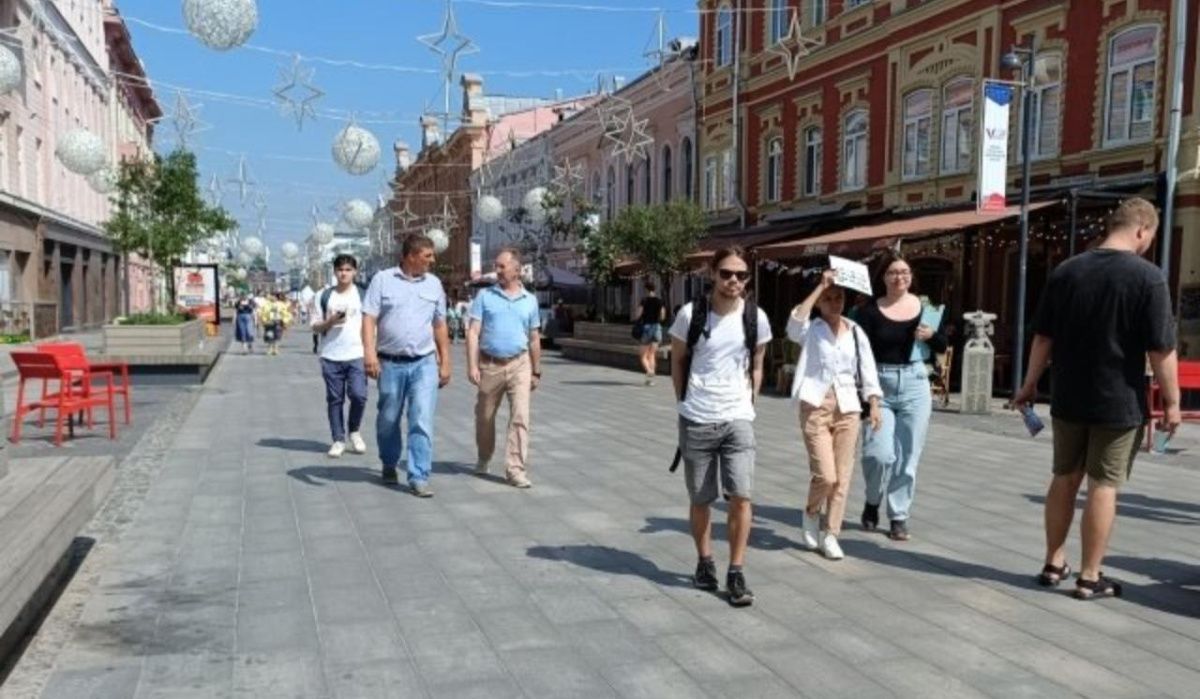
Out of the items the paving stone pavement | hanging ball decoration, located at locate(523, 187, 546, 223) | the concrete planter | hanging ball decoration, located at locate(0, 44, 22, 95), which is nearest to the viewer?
the paving stone pavement

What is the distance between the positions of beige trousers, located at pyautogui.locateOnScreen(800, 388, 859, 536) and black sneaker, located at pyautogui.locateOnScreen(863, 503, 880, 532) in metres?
0.60

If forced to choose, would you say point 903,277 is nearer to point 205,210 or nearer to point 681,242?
point 681,242

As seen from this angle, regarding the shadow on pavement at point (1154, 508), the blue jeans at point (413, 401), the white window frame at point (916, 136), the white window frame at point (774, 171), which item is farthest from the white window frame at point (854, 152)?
the blue jeans at point (413, 401)

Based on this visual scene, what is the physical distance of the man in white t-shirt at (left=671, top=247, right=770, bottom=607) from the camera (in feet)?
14.3

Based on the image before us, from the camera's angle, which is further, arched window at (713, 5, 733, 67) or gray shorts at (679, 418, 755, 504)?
arched window at (713, 5, 733, 67)

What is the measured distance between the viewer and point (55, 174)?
1319 inches

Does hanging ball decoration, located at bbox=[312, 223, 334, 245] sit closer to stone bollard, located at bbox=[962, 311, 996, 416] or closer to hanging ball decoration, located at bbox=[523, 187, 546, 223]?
hanging ball decoration, located at bbox=[523, 187, 546, 223]

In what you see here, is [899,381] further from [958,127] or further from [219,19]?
[958,127]

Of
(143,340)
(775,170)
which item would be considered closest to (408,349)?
(143,340)

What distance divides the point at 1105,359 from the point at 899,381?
133 cm

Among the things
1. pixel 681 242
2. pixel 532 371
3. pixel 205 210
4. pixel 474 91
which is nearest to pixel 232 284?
pixel 474 91

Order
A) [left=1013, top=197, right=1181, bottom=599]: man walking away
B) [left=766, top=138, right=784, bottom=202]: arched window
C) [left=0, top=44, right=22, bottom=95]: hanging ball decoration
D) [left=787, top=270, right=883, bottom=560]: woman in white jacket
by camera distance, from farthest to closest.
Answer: [left=766, top=138, right=784, bottom=202]: arched window < [left=0, top=44, right=22, bottom=95]: hanging ball decoration < [left=787, top=270, right=883, bottom=560]: woman in white jacket < [left=1013, top=197, right=1181, bottom=599]: man walking away

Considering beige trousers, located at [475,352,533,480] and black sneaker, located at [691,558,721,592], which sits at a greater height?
beige trousers, located at [475,352,533,480]

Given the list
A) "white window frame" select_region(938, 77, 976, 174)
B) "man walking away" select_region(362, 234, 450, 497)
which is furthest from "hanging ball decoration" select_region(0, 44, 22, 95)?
"white window frame" select_region(938, 77, 976, 174)
